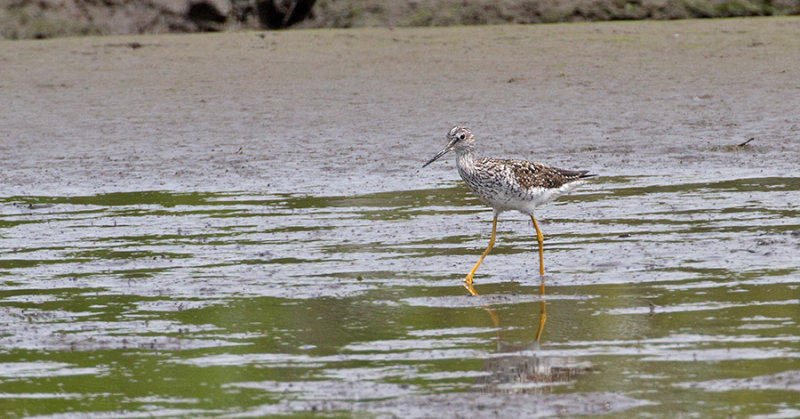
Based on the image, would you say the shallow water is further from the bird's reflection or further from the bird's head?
the bird's head

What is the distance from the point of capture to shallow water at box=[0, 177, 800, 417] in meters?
6.41

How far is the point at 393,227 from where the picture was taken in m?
10.8

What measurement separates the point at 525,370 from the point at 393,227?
4165mm

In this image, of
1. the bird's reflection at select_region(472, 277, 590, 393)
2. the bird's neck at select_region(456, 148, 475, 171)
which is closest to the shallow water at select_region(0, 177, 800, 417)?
the bird's reflection at select_region(472, 277, 590, 393)

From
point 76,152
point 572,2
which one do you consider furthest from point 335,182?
point 572,2

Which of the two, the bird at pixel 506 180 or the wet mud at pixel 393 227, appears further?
the bird at pixel 506 180

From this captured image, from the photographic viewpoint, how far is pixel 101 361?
714 cm

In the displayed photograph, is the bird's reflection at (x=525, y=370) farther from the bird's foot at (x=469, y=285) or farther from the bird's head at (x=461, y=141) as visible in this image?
the bird's head at (x=461, y=141)

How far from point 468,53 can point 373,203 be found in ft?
24.9

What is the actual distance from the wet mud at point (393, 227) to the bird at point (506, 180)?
42 cm

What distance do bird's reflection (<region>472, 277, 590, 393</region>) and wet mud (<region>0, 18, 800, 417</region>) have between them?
21mm

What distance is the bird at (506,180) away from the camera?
9398 mm

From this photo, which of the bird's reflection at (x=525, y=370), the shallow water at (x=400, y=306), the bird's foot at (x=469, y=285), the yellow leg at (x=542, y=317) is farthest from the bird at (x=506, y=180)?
the bird's reflection at (x=525, y=370)

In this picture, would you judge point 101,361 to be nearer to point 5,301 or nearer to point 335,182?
point 5,301
